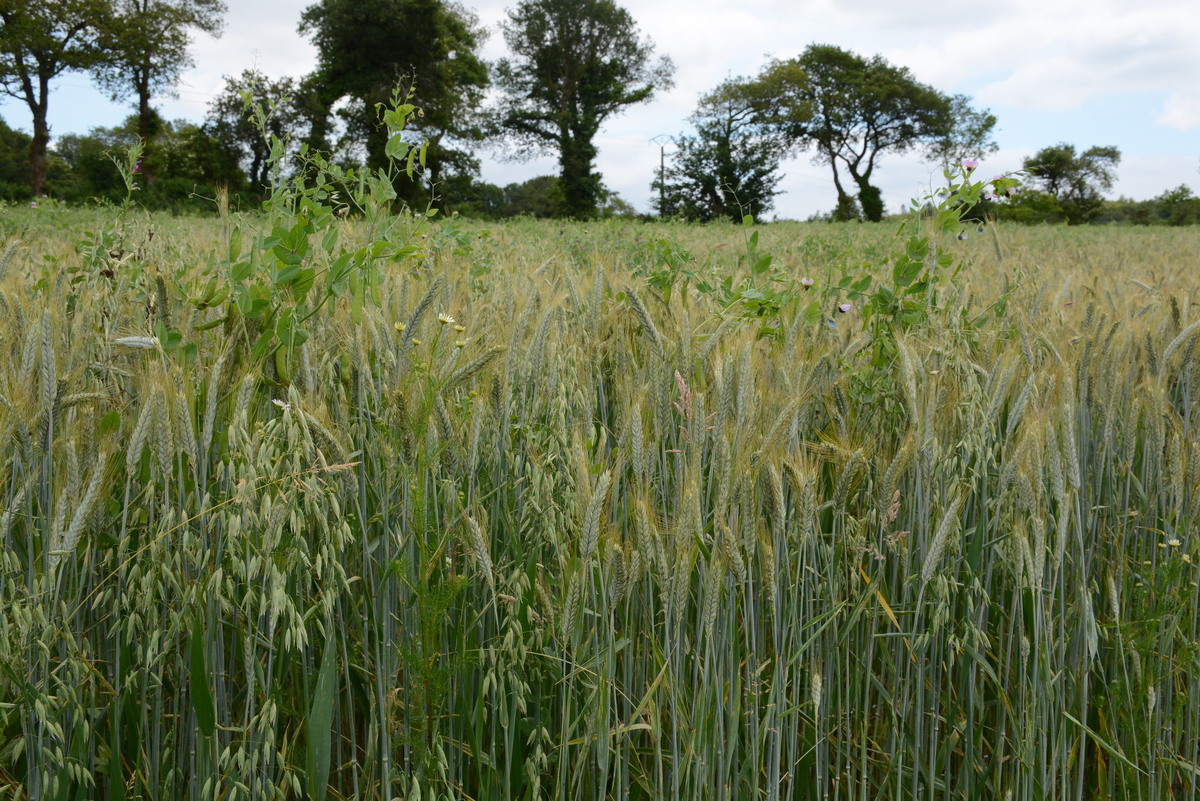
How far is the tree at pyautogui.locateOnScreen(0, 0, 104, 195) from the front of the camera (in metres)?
22.8

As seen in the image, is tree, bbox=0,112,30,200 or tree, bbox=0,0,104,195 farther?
tree, bbox=0,112,30,200

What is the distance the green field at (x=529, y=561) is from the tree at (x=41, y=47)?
89.5 ft

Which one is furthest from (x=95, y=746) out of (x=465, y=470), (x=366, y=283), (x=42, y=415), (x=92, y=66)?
(x=92, y=66)

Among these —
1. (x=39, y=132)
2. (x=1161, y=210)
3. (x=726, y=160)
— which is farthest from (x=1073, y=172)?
(x=39, y=132)

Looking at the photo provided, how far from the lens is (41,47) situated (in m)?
23.5

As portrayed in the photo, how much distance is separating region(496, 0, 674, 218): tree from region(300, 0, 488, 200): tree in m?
7.97

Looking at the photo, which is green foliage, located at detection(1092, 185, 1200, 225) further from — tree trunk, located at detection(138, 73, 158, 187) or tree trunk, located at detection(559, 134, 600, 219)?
tree trunk, located at detection(138, 73, 158, 187)

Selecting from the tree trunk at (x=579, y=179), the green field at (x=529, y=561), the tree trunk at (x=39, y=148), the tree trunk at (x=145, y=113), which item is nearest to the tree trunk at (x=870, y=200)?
the tree trunk at (x=579, y=179)

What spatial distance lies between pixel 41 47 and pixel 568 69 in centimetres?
1972

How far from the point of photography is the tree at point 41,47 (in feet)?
74.9

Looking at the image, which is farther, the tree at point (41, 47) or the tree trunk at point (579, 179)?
the tree trunk at point (579, 179)

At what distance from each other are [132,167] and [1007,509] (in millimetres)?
2156

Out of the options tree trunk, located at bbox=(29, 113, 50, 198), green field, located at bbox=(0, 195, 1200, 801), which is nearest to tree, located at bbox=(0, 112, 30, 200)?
tree trunk, located at bbox=(29, 113, 50, 198)

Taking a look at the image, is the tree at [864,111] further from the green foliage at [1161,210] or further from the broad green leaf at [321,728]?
the broad green leaf at [321,728]
